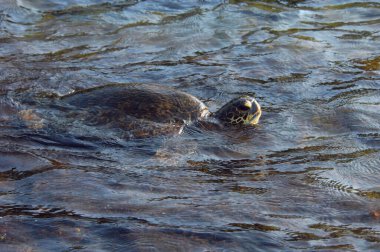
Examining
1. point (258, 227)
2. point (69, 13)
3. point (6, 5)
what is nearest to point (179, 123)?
point (258, 227)

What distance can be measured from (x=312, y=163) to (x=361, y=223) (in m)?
1.24

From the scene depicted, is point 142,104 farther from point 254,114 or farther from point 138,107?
point 254,114

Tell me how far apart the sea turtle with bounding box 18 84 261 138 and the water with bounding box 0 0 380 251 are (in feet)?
0.66

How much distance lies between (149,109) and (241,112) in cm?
97

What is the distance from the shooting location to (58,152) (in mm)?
5941

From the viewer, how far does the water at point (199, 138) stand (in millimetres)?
4445

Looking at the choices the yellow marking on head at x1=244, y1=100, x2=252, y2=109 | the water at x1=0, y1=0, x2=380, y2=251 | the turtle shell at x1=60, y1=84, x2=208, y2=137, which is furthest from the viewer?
the yellow marking on head at x1=244, y1=100, x2=252, y2=109

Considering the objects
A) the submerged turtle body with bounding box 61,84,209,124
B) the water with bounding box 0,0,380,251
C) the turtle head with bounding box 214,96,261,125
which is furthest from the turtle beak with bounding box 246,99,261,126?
the submerged turtle body with bounding box 61,84,209,124

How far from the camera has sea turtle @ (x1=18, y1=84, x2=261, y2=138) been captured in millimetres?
6867

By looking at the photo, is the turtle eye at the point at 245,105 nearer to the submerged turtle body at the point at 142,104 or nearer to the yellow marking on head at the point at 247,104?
the yellow marking on head at the point at 247,104

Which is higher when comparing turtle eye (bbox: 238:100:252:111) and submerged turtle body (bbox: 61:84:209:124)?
turtle eye (bbox: 238:100:252:111)

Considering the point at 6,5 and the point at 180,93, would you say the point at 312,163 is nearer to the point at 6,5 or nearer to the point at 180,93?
the point at 180,93

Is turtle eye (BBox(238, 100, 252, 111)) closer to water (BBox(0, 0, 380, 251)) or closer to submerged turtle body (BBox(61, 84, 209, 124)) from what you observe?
water (BBox(0, 0, 380, 251))

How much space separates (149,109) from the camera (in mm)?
7020
